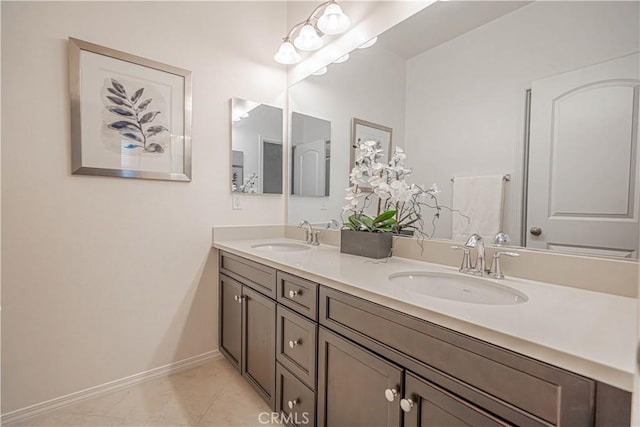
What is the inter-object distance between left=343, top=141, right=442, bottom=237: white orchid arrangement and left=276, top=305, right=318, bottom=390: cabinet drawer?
584mm

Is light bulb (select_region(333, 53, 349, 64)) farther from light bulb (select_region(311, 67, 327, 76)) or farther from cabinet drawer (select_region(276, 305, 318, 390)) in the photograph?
cabinet drawer (select_region(276, 305, 318, 390))

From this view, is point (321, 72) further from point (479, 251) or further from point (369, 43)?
point (479, 251)

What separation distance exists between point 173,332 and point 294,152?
1.46m

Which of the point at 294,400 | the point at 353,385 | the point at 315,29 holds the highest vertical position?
the point at 315,29

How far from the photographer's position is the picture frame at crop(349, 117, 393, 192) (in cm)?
155

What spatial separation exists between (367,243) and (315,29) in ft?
4.73

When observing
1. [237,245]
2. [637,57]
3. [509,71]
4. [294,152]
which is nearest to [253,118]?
[294,152]

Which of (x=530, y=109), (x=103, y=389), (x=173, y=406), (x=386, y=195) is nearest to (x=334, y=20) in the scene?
(x=386, y=195)

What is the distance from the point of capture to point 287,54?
1997mm

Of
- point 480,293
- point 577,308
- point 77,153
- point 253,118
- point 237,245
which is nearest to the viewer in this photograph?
point 577,308

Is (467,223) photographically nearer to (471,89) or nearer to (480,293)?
(480,293)

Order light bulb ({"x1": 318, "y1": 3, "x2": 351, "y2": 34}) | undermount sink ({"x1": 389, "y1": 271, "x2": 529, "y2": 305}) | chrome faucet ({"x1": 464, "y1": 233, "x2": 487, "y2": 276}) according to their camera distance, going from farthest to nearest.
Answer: light bulb ({"x1": 318, "y1": 3, "x2": 351, "y2": 34}) → chrome faucet ({"x1": 464, "y1": 233, "x2": 487, "y2": 276}) → undermount sink ({"x1": 389, "y1": 271, "x2": 529, "y2": 305})

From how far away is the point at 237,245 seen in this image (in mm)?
1853

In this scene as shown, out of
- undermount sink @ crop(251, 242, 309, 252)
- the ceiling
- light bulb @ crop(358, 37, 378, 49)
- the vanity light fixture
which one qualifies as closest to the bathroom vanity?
undermount sink @ crop(251, 242, 309, 252)
